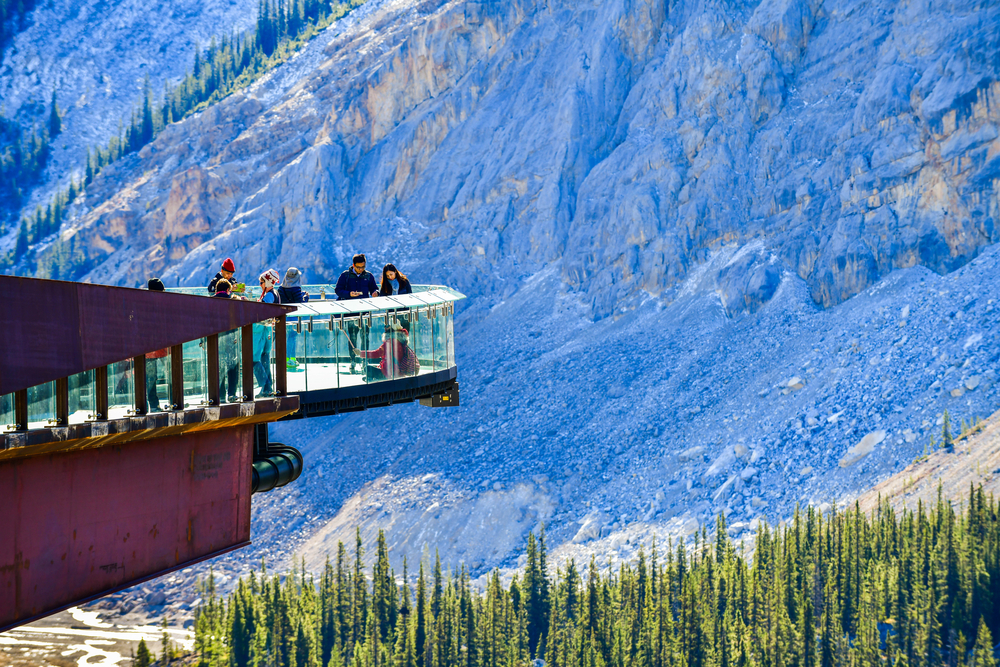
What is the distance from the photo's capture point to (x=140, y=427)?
13.5 m

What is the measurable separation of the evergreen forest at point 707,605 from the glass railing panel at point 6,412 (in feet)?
146

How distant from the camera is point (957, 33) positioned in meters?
64.2

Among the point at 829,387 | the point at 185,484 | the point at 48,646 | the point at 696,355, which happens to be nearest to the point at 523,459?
the point at 696,355

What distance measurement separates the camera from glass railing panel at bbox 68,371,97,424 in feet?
42.0

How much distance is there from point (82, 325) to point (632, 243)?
60145mm

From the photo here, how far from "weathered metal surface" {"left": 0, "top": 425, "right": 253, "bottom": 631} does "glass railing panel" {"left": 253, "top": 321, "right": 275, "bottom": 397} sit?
2.55 feet

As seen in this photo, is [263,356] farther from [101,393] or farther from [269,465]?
[101,393]

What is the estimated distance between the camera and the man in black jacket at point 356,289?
18656 millimetres

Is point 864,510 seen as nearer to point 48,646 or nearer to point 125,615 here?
point 125,615

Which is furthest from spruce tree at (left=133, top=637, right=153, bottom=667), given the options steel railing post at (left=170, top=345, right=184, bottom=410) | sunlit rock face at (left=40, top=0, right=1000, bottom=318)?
steel railing post at (left=170, top=345, right=184, bottom=410)

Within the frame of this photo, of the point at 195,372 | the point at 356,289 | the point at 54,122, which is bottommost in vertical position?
the point at 195,372

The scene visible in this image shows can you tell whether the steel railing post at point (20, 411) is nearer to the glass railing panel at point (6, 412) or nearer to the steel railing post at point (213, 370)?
the glass railing panel at point (6, 412)

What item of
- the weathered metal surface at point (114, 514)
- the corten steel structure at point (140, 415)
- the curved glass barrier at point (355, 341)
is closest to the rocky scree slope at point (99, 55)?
the curved glass barrier at point (355, 341)

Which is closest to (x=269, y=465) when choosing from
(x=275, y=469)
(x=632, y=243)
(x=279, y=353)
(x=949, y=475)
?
(x=275, y=469)
